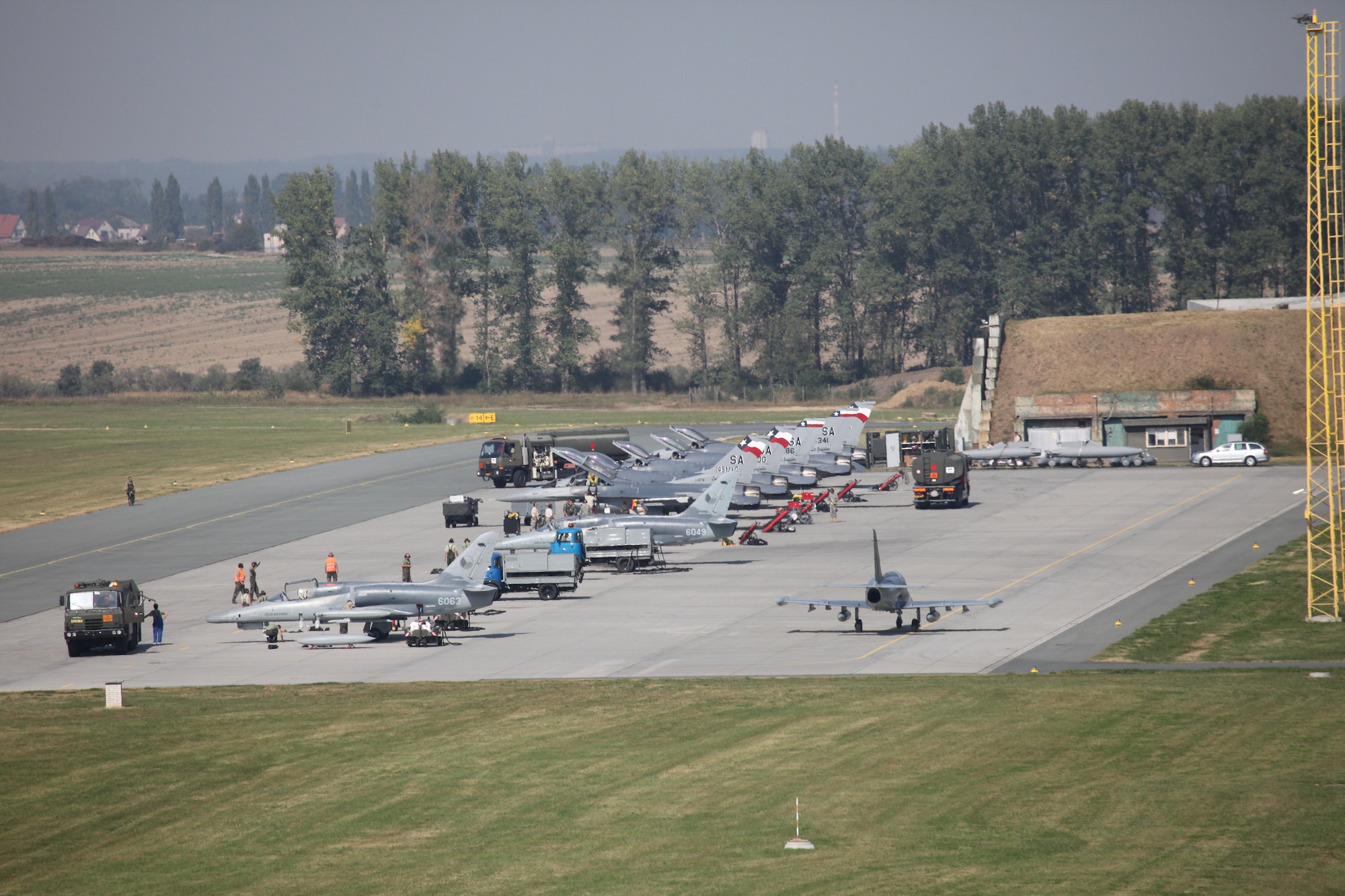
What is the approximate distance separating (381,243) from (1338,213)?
474ft

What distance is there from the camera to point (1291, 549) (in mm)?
62312

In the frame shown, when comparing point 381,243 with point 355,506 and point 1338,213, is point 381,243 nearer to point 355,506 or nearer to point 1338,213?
point 355,506

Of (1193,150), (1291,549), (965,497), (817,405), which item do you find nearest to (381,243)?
(817,405)

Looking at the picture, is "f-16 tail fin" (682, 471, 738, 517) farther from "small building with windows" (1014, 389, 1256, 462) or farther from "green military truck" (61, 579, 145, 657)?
"small building with windows" (1014, 389, 1256, 462)

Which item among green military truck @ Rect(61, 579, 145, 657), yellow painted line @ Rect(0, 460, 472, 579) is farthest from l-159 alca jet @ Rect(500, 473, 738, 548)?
yellow painted line @ Rect(0, 460, 472, 579)

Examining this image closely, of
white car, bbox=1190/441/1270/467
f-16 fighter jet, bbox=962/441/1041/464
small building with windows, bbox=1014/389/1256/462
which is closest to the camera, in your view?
white car, bbox=1190/441/1270/467

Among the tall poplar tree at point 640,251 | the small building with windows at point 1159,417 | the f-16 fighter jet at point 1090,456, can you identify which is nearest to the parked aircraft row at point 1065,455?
the f-16 fighter jet at point 1090,456

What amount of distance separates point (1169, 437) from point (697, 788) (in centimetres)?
7907

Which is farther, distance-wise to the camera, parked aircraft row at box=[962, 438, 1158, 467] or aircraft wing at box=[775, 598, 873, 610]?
parked aircraft row at box=[962, 438, 1158, 467]

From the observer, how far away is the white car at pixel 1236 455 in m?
91.1

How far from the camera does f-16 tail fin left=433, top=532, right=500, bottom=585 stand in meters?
52.3

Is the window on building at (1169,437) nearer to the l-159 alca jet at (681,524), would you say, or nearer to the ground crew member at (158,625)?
the l-159 alca jet at (681,524)

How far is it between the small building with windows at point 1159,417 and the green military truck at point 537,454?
108ft

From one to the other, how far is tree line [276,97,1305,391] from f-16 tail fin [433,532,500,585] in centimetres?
11670
